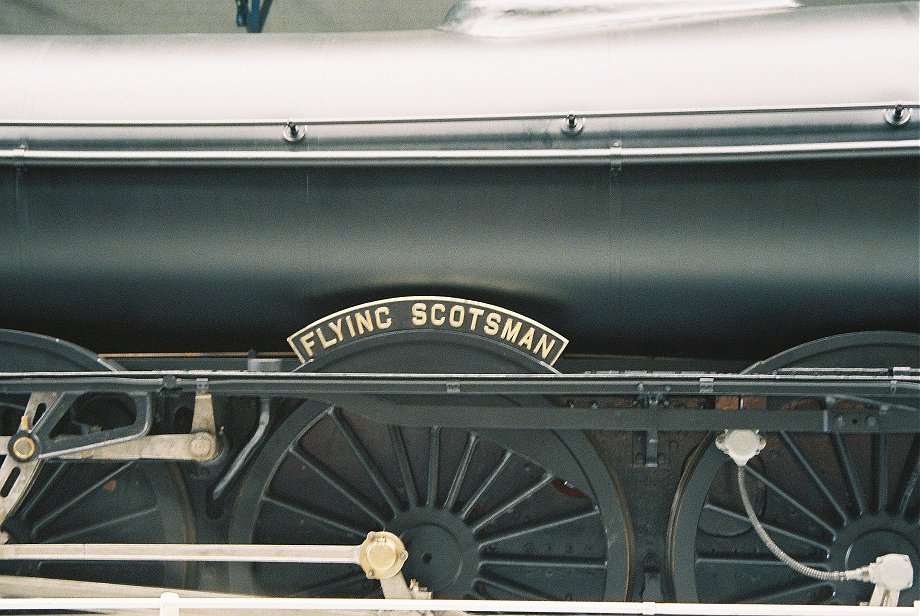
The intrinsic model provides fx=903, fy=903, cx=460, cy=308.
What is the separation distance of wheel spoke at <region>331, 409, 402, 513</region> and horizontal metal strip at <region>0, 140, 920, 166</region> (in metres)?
1.07

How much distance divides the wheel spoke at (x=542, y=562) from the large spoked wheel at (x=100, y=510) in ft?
4.14

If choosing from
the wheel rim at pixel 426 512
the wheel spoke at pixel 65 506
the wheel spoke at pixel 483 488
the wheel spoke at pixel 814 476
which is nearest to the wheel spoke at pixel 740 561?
the wheel spoke at pixel 814 476

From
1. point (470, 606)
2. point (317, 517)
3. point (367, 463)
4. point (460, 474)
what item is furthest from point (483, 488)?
point (317, 517)

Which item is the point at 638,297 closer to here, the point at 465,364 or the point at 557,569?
the point at 465,364

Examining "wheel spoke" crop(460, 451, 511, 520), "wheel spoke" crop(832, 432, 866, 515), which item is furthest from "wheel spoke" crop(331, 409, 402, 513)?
"wheel spoke" crop(832, 432, 866, 515)

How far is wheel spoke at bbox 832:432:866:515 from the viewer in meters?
3.59

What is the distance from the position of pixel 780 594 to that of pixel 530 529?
1059mm

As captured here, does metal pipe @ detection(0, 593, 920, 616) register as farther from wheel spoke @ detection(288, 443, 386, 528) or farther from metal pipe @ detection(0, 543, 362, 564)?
wheel spoke @ detection(288, 443, 386, 528)

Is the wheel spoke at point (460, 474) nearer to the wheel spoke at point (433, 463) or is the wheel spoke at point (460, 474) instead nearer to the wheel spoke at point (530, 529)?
the wheel spoke at point (433, 463)

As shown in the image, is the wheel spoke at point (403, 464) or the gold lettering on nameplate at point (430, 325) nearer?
the gold lettering on nameplate at point (430, 325)

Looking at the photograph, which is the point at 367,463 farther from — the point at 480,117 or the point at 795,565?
the point at 795,565

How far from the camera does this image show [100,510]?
12.6ft

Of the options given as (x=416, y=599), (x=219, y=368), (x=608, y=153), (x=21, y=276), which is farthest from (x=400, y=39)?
(x=416, y=599)

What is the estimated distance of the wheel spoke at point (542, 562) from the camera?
3721mm
